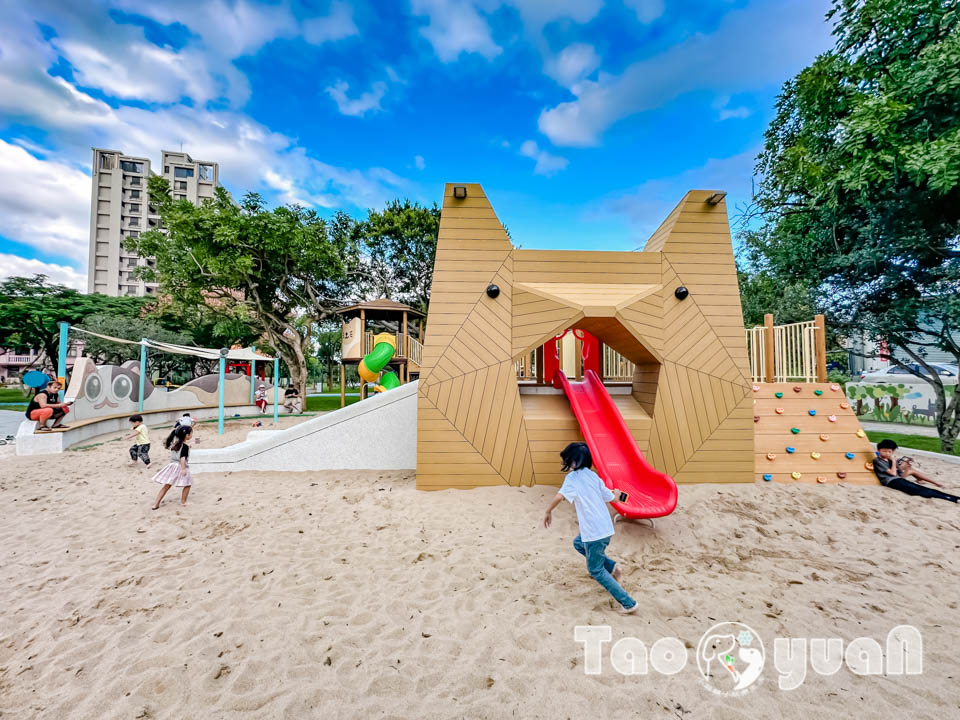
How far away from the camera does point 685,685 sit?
253 cm

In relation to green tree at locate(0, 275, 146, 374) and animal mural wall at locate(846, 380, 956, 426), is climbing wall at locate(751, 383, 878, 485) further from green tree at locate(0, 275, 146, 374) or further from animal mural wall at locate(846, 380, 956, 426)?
green tree at locate(0, 275, 146, 374)

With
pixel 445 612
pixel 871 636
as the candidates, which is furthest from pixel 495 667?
pixel 871 636

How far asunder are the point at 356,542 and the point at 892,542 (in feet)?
21.0

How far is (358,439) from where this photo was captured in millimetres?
8125

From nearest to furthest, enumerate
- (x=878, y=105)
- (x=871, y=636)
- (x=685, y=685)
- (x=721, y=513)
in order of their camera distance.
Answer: (x=685, y=685) → (x=871, y=636) → (x=721, y=513) → (x=878, y=105)

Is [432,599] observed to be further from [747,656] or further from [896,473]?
[896,473]

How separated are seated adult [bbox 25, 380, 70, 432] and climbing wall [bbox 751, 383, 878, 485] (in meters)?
15.5

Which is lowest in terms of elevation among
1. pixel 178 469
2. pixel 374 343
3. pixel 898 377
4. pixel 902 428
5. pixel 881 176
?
pixel 902 428

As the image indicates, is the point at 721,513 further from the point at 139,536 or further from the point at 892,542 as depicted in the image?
the point at 139,536

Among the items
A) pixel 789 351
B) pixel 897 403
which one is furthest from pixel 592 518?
pixel 897 403

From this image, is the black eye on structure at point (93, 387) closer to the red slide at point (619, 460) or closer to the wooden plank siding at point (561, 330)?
the wooden plank siding at point (561, 330)

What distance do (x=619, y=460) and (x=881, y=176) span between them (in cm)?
859

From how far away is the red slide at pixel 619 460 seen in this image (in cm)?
477

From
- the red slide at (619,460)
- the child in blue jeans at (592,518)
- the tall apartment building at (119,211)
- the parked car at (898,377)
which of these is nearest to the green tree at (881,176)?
the red slide at (619,460)
